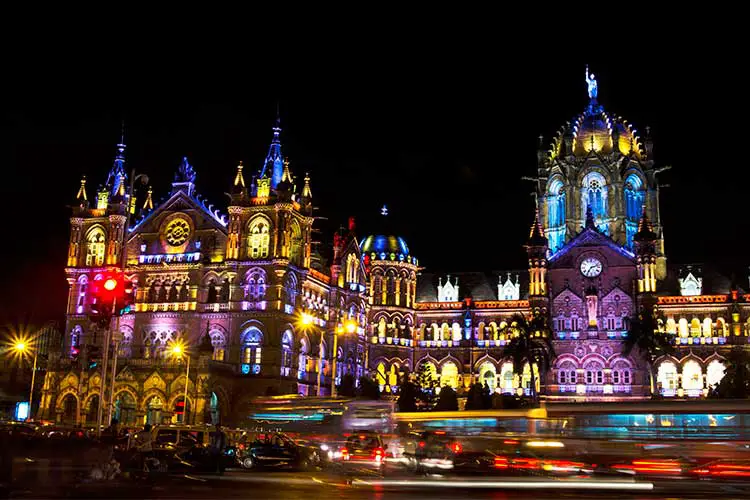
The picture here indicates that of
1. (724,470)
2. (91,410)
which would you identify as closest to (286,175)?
(91,410)

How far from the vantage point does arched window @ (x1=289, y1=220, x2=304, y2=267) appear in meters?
82.4

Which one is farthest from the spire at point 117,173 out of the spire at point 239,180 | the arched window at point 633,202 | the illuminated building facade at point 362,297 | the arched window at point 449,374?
the arched window at point 633,202

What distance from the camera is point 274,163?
8344 cm

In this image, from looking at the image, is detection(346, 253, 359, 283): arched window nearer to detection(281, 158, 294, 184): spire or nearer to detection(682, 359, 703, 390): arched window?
detection(281, 158, 294, 184): spire

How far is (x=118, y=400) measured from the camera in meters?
75.9

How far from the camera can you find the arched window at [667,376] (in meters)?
92.1

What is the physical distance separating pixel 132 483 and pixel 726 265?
86.0 meters

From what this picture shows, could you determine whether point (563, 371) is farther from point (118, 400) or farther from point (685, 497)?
point (685, 497)

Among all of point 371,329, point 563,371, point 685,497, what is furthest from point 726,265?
point 685,497

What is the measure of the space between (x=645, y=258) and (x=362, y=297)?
30414mm

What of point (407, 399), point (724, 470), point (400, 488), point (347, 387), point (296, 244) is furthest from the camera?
point (296, 244)

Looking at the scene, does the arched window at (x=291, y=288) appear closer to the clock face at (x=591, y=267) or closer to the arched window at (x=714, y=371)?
the clock face at (x=591, y=267)

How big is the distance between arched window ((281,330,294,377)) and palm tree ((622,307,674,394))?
109ft

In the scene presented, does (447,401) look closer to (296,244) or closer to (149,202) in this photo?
(296,244)
